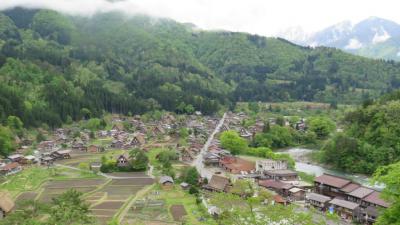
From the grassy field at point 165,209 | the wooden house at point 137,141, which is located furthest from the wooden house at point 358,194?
the wooden house at point 137,141

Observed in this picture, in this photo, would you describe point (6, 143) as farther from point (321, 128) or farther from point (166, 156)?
point (321, 128)

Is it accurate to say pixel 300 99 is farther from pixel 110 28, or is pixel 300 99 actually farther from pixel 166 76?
pixel 110 28

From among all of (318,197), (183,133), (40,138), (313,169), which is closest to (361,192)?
(318,197)

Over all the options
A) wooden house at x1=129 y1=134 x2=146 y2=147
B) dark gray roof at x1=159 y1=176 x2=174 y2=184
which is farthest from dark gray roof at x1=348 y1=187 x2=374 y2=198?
wooden house at x1=129 y1=134 x2=146 y2=147

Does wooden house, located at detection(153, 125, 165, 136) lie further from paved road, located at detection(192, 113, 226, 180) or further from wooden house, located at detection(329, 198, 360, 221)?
wooden house, located at detection(329, 198, 360, 221)

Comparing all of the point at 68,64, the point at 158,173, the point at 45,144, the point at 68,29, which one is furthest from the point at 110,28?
the point at 158,173

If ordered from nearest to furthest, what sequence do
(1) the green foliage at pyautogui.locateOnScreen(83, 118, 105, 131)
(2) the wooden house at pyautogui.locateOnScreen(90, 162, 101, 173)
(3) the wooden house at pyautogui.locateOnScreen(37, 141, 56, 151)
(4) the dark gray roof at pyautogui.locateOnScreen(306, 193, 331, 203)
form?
(4) the dark gray roof at pyautogui.locateOnScreen(306, 193, 331, 203), (2) the wooden house at pyautogui.locateOnScreen(90, 162, 101, 173), (3) the wooden house at pyautogui.locateOnScreen(37, 141, 56, 151), (1) the green foliage at pyautogui.locateOnScreen(83, 118, 105, 131)

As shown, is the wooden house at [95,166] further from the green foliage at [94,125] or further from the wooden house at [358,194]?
the green foliage at [94,125]
